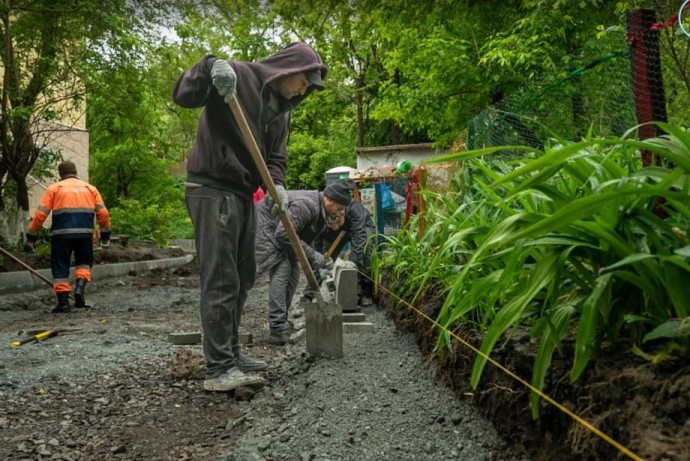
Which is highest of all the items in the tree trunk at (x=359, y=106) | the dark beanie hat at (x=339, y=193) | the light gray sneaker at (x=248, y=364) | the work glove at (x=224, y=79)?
the tree trunk at (x=359, y=106)

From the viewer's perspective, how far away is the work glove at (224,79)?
340cm

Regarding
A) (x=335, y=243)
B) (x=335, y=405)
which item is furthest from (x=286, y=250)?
(x=335, y=405)

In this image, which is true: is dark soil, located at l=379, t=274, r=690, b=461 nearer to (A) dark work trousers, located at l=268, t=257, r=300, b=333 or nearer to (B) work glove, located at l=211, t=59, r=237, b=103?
(B) work glove, located at l=211, t=59, r=237, b=103

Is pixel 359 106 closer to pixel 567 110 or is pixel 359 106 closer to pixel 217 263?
pixel 567 110

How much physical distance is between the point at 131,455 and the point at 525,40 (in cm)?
1064

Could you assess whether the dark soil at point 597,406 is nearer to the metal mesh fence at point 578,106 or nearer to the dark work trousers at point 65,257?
the metal mesh fence at point 578,106

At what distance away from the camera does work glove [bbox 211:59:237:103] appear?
3398 millimetres

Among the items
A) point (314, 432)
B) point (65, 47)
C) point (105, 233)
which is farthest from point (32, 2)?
point (314, 432)

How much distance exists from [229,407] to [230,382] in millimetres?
169

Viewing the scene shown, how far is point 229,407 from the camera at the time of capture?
3496 millimetres

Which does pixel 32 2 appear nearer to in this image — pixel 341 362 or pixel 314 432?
pixel 341 362

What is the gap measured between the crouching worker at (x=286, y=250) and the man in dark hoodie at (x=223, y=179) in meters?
1.63

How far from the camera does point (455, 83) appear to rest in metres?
14.3

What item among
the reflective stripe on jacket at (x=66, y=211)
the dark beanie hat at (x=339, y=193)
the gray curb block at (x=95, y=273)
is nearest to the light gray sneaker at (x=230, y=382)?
the dark beanie hat at (x=339, y=193)
